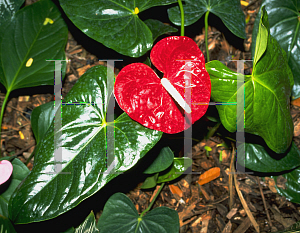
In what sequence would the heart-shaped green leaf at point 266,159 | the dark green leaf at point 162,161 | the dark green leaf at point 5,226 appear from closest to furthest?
1. the dark green leaf at point 5,226
2. the dark green leaf at point 162,161
3. the heart-shaped green leaf at point 266,159

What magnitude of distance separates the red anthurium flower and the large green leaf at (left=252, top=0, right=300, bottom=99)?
0.56 metres

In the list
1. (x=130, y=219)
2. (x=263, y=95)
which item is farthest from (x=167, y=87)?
(x=130, y=219)

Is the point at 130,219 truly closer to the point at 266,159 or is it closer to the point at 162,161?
the point at 162,161

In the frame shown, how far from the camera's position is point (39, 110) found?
111cm

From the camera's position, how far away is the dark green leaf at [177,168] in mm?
1115

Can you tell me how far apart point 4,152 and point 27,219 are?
0.68 m

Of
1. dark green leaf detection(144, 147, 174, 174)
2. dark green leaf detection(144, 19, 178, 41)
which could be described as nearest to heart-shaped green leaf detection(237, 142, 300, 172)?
dark green leaf detection(144, 147, 174, 174)

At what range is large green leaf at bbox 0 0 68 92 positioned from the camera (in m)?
1.11

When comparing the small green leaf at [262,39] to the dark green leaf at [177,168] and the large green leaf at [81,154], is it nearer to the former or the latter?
the large green leaf at [81,154]

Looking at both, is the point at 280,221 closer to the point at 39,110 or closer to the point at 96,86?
the point at 96,86

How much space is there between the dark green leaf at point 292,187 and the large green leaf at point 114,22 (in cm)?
94

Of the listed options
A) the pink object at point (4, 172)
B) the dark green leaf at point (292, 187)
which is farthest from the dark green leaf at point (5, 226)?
the dark green leaf at point (292, 187)

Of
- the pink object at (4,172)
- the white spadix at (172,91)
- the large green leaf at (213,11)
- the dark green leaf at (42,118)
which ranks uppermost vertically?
the large green leaf at (213,11)

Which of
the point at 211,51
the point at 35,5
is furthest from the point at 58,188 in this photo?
the point at 211,51
